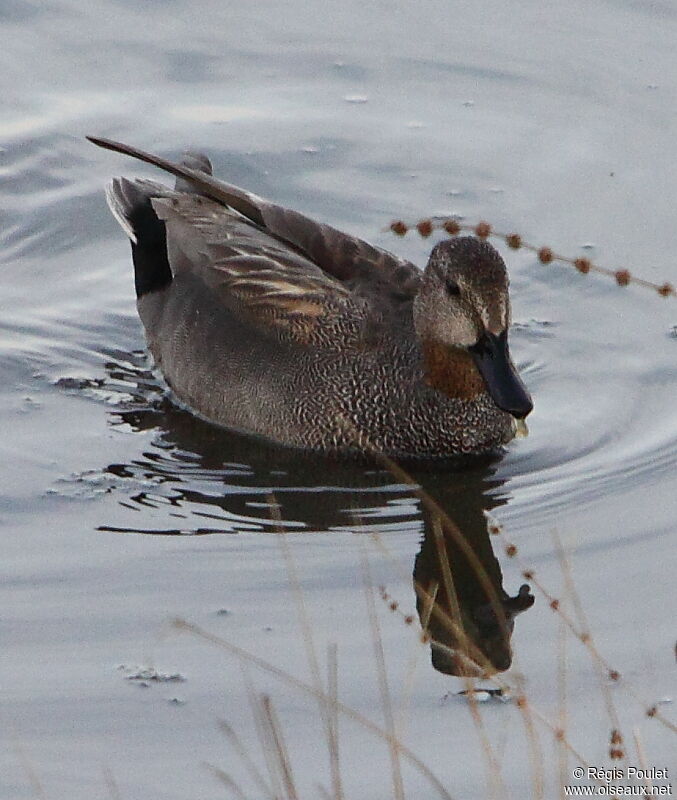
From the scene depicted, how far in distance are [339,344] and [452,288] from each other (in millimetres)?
770

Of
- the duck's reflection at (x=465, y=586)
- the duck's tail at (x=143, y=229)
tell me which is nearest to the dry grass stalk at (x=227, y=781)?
the duck's reflection at (x=465, y=586)

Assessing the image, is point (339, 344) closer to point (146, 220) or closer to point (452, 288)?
point (452, 288)

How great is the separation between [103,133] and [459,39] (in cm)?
257

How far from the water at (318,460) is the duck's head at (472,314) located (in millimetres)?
517

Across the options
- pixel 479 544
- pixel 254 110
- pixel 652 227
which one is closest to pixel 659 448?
pixel 479 544

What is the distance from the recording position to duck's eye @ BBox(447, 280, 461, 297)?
831cm

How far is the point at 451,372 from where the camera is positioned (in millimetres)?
8742

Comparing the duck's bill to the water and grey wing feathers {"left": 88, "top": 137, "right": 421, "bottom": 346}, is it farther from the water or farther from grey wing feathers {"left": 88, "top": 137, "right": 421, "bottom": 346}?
grey wing feathers {"left": 88, "top": 137, "right": 421, "bottom": 346}

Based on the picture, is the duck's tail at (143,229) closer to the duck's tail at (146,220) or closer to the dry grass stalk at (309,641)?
the duck's tail at (146,220)

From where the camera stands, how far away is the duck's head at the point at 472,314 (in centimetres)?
820

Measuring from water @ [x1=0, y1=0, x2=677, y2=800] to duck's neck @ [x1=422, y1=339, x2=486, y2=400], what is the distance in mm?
380

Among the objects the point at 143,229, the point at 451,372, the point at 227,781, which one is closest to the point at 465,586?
the point at 451,372

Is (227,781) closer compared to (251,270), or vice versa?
(227,781)

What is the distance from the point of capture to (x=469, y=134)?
11750 mm
